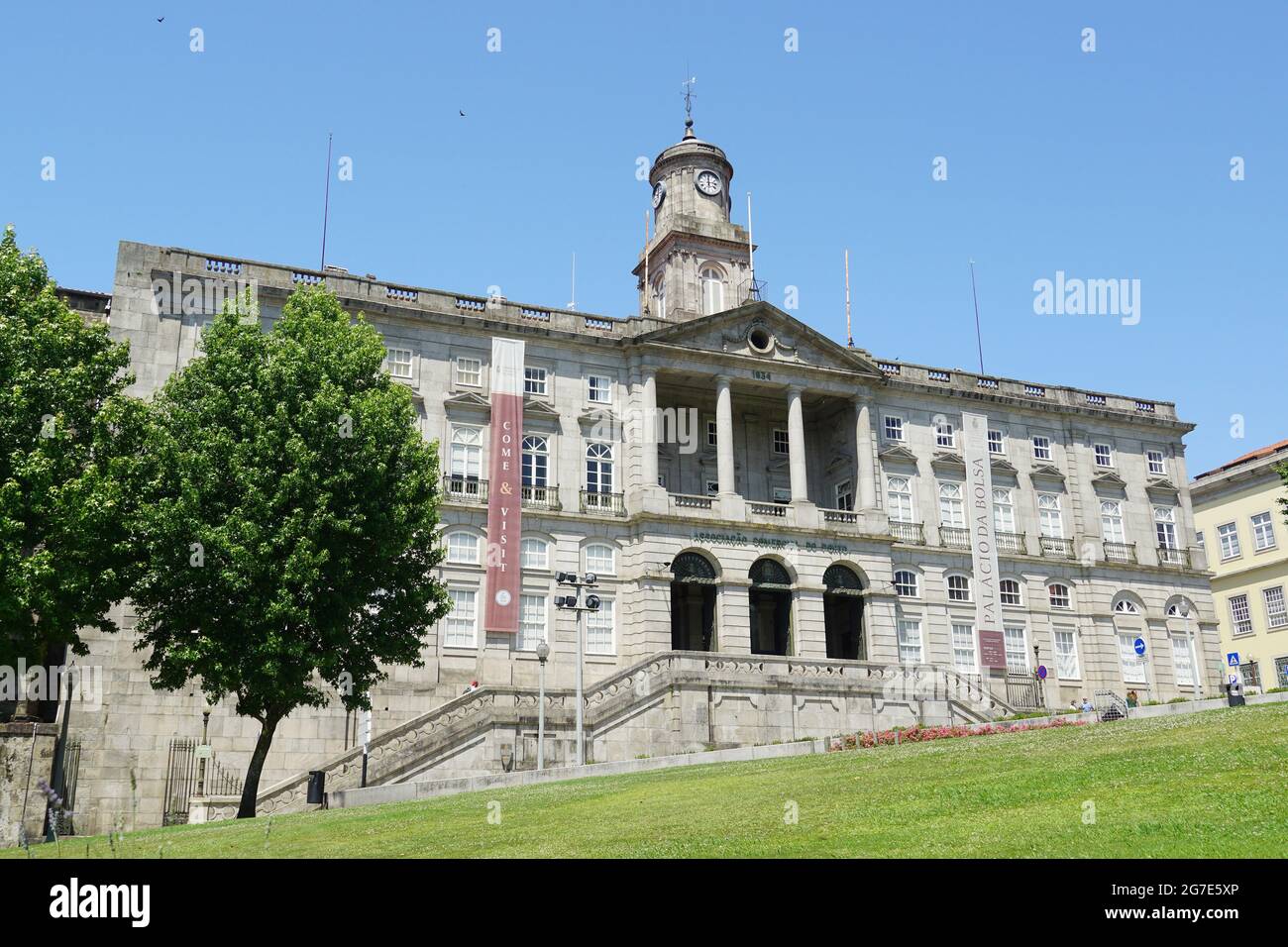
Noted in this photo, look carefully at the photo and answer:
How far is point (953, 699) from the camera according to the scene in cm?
4516


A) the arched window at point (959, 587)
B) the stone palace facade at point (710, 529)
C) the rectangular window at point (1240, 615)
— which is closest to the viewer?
the stone palace facade at point (710, 529)

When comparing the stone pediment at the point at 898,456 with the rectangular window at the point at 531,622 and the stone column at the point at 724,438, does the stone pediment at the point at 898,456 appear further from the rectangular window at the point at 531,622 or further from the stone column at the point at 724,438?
the rectangular window at the point at 531,622

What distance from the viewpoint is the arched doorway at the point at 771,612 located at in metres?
49.8

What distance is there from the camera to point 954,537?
5541 centimetres

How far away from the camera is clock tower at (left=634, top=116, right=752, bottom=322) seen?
6159 centimetres

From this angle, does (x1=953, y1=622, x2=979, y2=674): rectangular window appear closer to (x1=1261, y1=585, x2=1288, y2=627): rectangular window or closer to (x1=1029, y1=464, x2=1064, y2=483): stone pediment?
(x1=1029, y1=464, x2=1064, y2=483): stone pediment

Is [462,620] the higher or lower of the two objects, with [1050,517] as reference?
lower

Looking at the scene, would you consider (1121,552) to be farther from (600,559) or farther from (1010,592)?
(600,559)

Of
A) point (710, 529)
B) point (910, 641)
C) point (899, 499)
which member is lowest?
point (910, 641)

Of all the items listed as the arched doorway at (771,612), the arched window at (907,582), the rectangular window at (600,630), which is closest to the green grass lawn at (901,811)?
the rectangular window at (600,630)

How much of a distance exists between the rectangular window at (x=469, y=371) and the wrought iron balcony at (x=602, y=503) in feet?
21.9

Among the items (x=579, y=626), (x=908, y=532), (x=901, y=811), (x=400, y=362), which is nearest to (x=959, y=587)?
(x=908, y=532)

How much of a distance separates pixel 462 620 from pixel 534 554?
4.27 meters

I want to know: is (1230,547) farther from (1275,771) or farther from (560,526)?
(1275,771)
